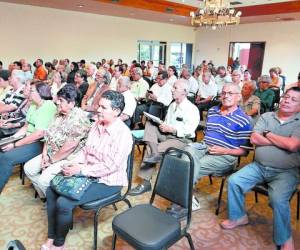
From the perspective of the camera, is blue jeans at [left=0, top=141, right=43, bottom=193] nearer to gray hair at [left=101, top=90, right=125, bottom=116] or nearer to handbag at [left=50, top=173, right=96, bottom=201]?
handbag at [left=50, top=173, right=96, bottom=201]

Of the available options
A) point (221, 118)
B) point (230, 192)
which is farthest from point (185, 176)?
point (221, 118)

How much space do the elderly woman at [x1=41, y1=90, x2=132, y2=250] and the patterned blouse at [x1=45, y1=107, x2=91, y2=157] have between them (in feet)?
0.75

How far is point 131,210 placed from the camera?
5.75 feet

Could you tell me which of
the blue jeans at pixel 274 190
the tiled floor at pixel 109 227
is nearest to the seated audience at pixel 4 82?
the tiled floor at pixel 109 227

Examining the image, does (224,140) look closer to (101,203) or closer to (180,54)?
(101,203)

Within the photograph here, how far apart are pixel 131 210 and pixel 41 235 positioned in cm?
93

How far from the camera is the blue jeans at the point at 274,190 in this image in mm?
1945

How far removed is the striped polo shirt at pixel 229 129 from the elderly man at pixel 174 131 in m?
0.25

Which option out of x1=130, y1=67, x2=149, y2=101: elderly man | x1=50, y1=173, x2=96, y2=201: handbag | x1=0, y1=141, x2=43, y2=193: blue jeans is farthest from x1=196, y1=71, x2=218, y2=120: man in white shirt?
x1=50, y1=173, x2=96, y2=201: handbag

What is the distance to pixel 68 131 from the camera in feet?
7.34

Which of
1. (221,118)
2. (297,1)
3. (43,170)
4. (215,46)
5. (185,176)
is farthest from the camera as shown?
(215,46)

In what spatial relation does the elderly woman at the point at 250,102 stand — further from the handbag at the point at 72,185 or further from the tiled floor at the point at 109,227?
the handbag at the point at 72,185

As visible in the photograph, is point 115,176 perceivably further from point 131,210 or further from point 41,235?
point 41,235

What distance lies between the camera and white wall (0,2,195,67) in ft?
29.9
